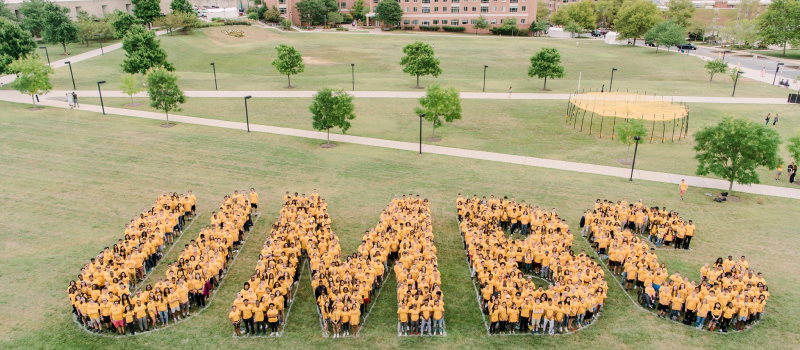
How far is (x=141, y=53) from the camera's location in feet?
182

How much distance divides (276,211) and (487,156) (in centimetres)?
1494

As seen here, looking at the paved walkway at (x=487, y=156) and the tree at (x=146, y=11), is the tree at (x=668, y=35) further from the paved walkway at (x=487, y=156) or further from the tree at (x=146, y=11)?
the tree at (x=146, y=11)

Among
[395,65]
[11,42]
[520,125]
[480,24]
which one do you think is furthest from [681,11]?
[11,42]

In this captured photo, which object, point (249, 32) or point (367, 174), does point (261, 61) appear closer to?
point (249, 32)

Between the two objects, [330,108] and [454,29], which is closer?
[330,108]

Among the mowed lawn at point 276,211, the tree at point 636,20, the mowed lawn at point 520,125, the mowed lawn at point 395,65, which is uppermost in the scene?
the tree at point 636,20

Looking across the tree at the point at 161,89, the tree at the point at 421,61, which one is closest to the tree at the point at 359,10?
the tree at the point at 421,61

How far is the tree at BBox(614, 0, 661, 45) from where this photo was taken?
90.4 meters

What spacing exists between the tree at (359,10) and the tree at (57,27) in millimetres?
63196

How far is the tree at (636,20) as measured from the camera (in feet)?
297

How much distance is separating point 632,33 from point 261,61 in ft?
201

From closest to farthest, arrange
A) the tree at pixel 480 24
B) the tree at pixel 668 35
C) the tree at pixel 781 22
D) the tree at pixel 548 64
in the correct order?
the tree at pixel 548 64 → the tree at pixel 668 35 → the tree at pixel 781 22 → the tree at pixel 480 24

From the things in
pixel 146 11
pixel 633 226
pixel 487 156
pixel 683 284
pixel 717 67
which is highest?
pixel 146 11

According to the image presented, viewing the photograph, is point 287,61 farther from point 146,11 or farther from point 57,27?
point 146,11
